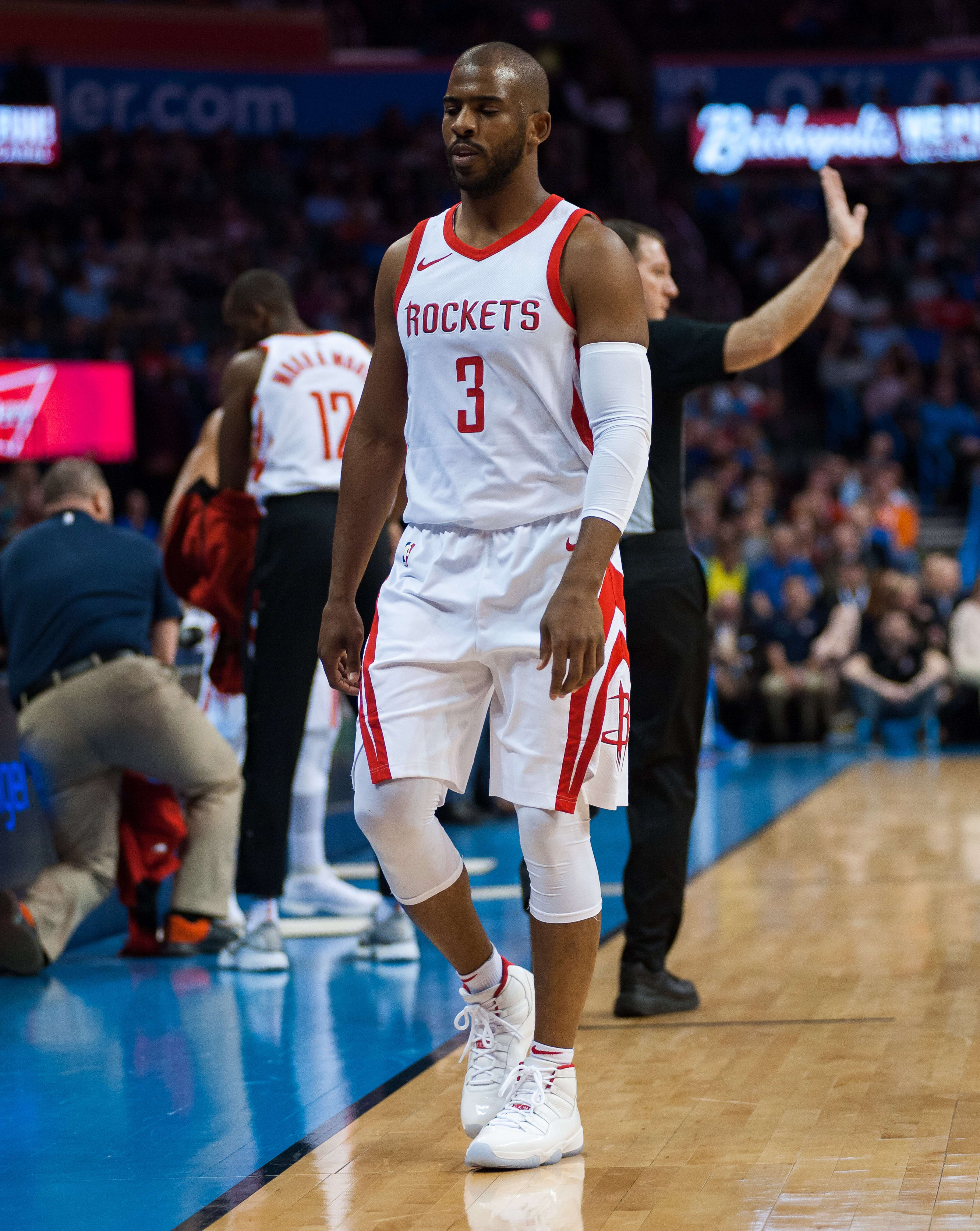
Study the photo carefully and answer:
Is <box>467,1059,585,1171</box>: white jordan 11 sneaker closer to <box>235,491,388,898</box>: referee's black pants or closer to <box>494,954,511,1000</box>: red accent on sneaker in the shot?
<box>494,954,511,1000</box>: red accent on sneaker

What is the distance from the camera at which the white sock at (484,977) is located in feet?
10.2

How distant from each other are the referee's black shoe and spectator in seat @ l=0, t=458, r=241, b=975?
1.51m

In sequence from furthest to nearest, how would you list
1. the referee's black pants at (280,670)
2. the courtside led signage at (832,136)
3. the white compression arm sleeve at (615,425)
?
1. the courtside led signage at (832,136)
2. the referee's black pants at (280,670)
3. the white compression arm sleeve at (615,425)

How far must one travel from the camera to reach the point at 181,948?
5305mm

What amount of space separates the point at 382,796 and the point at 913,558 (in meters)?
11.3

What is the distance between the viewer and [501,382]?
293 centimetres

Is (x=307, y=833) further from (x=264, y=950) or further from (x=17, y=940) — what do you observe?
(x=17, y=940)

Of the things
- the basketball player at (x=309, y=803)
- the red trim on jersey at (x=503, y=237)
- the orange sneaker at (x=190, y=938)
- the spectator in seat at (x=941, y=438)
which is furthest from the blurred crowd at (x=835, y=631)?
the red trim on jersey at (x=503, y=237)

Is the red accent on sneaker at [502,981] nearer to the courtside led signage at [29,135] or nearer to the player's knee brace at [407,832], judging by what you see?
the player's knee brace at [407,832]

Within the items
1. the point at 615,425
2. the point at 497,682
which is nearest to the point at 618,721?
the point at 497,682

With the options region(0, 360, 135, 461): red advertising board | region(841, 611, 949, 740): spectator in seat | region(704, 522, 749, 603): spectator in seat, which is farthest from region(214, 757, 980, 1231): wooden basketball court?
region(0, 360, 135, 461): red advertising board

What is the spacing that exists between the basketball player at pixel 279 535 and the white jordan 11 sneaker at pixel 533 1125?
1884 millimetres

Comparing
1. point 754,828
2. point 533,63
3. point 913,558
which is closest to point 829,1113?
point 533,63

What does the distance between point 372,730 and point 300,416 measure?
2055 mm
